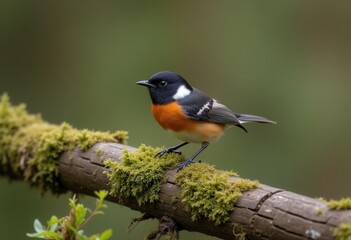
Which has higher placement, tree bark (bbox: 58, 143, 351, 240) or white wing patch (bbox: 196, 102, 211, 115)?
white wing patch (bbox: 196, 102, 211, 115)

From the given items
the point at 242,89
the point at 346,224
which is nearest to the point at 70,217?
the point at 346,224

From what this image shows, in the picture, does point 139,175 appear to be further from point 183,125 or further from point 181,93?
point 181,93

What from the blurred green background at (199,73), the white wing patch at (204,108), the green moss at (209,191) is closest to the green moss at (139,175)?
the green moss at (209,191)

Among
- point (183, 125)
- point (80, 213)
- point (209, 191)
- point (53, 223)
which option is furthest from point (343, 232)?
point (183, 125)

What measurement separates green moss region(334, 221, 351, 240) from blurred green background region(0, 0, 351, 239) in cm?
547

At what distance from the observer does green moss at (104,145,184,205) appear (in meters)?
3.81

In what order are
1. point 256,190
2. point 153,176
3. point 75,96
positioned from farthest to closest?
point 75,96
point 153,176
point 256,190

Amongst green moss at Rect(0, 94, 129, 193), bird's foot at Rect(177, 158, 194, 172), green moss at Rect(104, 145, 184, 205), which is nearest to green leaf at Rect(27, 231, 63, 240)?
green moss at Rect(104, 145, 184, 205)

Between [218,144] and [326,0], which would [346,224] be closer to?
[218,144]

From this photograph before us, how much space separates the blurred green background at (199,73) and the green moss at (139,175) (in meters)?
4.32

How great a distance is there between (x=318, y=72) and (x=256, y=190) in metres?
6.07

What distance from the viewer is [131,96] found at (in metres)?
9.43

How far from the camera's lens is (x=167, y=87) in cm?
472

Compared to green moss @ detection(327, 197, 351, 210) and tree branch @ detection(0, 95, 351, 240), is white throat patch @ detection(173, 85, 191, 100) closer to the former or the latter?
tree branch @ detection(0, 95, 351, 240)
